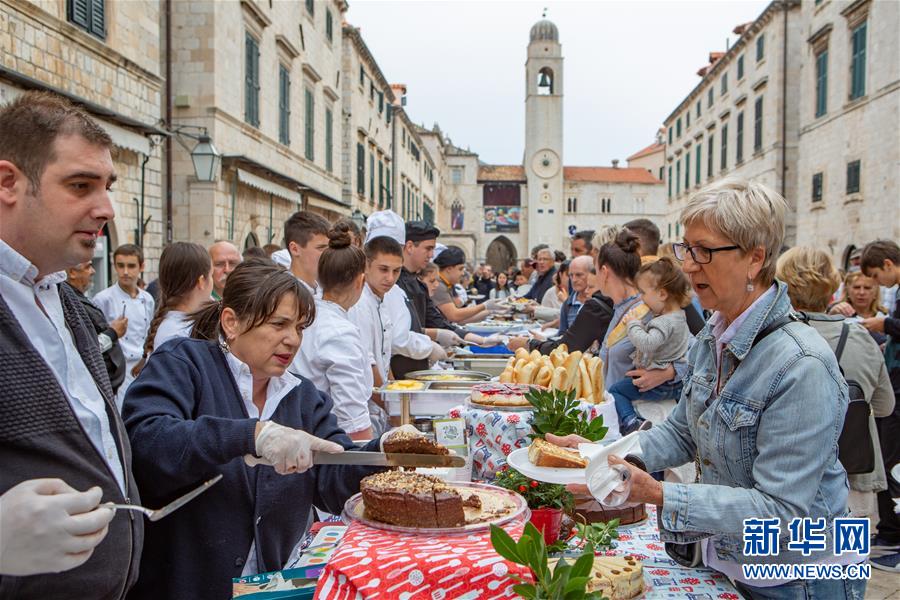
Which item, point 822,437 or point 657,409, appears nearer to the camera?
point 822,437

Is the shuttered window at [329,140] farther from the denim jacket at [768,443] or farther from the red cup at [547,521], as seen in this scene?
the denim jacket at [768,443]

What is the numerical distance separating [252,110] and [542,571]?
52.7 feet

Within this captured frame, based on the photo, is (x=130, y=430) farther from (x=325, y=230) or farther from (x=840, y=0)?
(x=840, y=0)

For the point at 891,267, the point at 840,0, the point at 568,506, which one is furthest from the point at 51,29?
the point at 840,0

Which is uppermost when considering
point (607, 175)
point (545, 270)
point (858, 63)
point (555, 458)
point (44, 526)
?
point (607, 175)

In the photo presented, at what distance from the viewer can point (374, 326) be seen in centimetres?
496

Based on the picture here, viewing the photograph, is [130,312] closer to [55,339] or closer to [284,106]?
[55,339]

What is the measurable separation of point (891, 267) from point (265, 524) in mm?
6299

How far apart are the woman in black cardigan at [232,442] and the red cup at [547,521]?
0.64 m

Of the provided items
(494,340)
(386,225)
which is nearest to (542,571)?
(386,225)

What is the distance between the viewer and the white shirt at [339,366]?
11.7 ft

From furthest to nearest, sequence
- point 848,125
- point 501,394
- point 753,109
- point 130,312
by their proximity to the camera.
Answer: point 753,109 → point 848,125 → point 130,312 → point 501,394

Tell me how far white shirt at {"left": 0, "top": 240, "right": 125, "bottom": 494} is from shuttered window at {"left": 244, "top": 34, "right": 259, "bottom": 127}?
14.9 metres

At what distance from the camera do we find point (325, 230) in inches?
203
